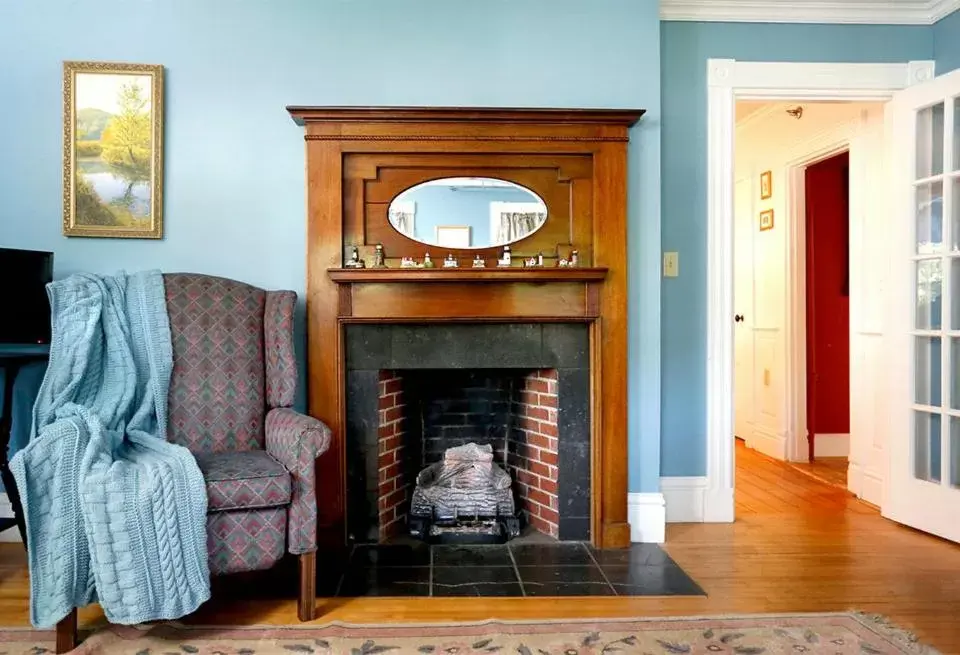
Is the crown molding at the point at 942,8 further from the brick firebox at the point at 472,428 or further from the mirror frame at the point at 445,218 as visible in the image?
the brick firebox at the point at 472,428

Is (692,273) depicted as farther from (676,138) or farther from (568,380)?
(568,380)

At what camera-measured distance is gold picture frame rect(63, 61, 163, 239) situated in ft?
8.77

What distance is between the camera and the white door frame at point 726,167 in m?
3.00

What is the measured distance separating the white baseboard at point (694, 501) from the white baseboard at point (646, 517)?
11.0 inches

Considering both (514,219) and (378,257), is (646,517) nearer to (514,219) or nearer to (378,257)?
(514,219)

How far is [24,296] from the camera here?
7.98ft

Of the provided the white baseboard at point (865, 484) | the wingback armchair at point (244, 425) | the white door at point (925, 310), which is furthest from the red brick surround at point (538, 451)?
the white baseboard at point (865, 484)

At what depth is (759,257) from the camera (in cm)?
492

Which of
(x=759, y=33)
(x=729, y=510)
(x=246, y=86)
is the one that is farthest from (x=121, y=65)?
(x=729, y=510)

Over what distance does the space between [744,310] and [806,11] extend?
2577 mm

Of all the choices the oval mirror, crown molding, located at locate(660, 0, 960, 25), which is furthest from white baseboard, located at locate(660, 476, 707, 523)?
crown molding, located at locate(660, 0, 960, 25)

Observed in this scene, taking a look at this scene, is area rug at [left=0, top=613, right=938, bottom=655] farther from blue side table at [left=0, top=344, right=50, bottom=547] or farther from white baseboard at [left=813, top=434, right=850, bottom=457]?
white baseboard at [left=813, top=434, right=850, bottom=457]

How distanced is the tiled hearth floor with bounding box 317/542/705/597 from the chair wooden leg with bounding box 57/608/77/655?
2.38ft

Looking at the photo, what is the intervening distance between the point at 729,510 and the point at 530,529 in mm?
959
